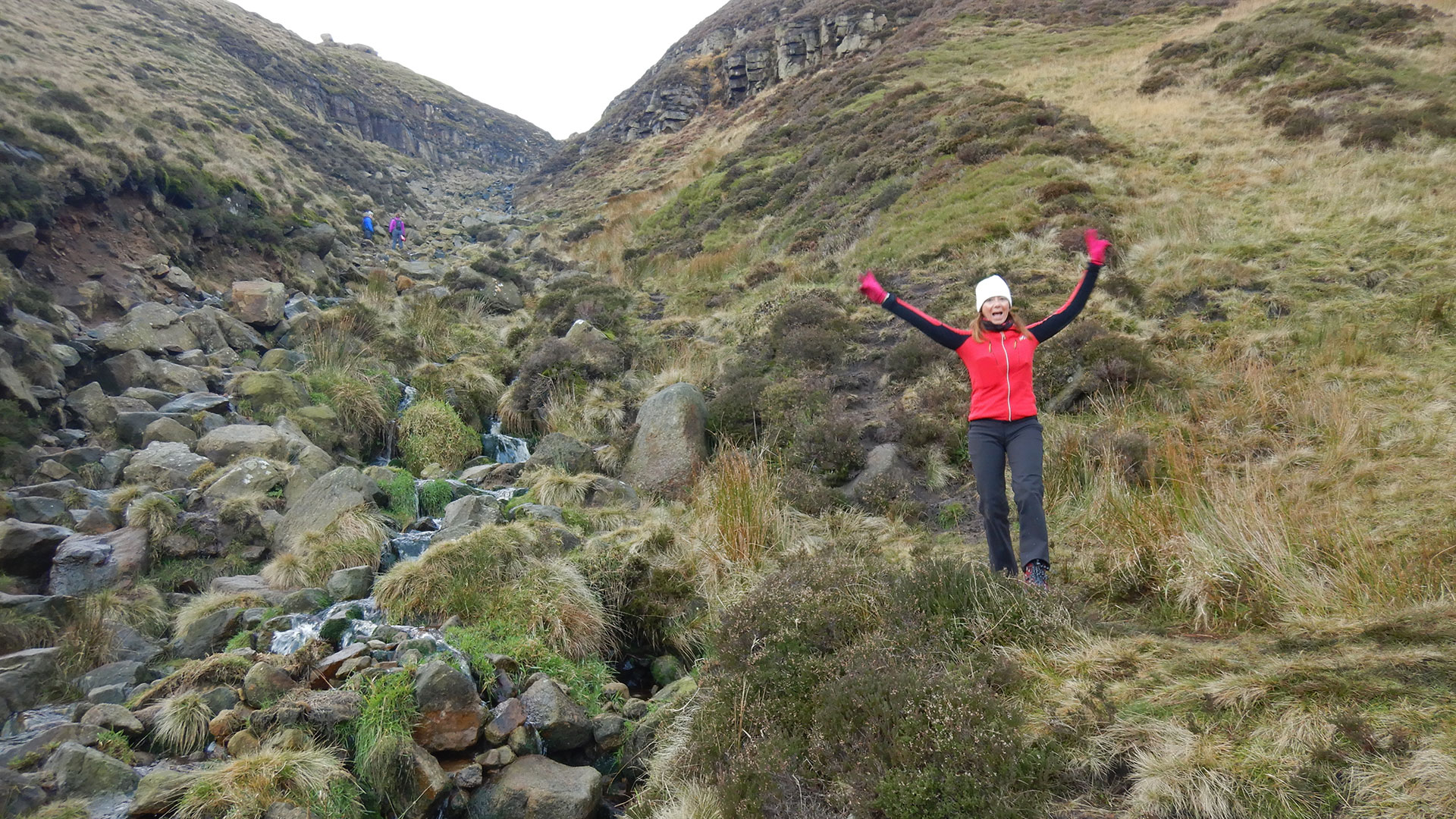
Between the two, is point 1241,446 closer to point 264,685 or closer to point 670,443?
point 670,443

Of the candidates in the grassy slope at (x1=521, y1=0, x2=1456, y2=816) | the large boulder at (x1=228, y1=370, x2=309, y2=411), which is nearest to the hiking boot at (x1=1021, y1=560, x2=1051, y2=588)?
the grassy slope at (x1=521, y1=0, x2=1456, y2=816)

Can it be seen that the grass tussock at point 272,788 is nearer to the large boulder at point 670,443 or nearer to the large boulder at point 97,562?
the large boulder at point 97,562

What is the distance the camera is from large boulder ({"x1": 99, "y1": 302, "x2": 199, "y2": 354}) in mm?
10539

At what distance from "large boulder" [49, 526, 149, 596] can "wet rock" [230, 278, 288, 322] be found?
23.8 ft

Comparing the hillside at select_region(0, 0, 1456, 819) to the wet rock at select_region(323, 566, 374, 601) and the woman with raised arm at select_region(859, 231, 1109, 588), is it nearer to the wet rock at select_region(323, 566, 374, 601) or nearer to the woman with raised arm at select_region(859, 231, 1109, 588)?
the wet rock at select_region(323, 566, 374, 601)

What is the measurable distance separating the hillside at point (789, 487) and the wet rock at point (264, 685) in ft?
0.07

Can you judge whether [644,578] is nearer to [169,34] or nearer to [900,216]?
[900,216]

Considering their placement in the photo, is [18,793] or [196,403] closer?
[18,793]

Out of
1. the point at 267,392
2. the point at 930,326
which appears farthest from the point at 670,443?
the point at 267,392

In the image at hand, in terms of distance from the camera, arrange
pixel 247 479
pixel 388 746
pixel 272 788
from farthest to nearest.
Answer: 1. pixel 247 479
2. pixel 388 746
3. pixel 272 788

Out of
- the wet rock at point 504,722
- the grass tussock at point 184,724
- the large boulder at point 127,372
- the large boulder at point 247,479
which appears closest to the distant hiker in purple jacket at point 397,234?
the large boulder at point 127,372

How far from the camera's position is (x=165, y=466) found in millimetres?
8352

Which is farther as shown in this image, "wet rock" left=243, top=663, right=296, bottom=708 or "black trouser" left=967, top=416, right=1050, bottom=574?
"black trouser" left=967, top=416, right=1050, bottom=574

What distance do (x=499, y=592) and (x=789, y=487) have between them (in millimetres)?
3071
